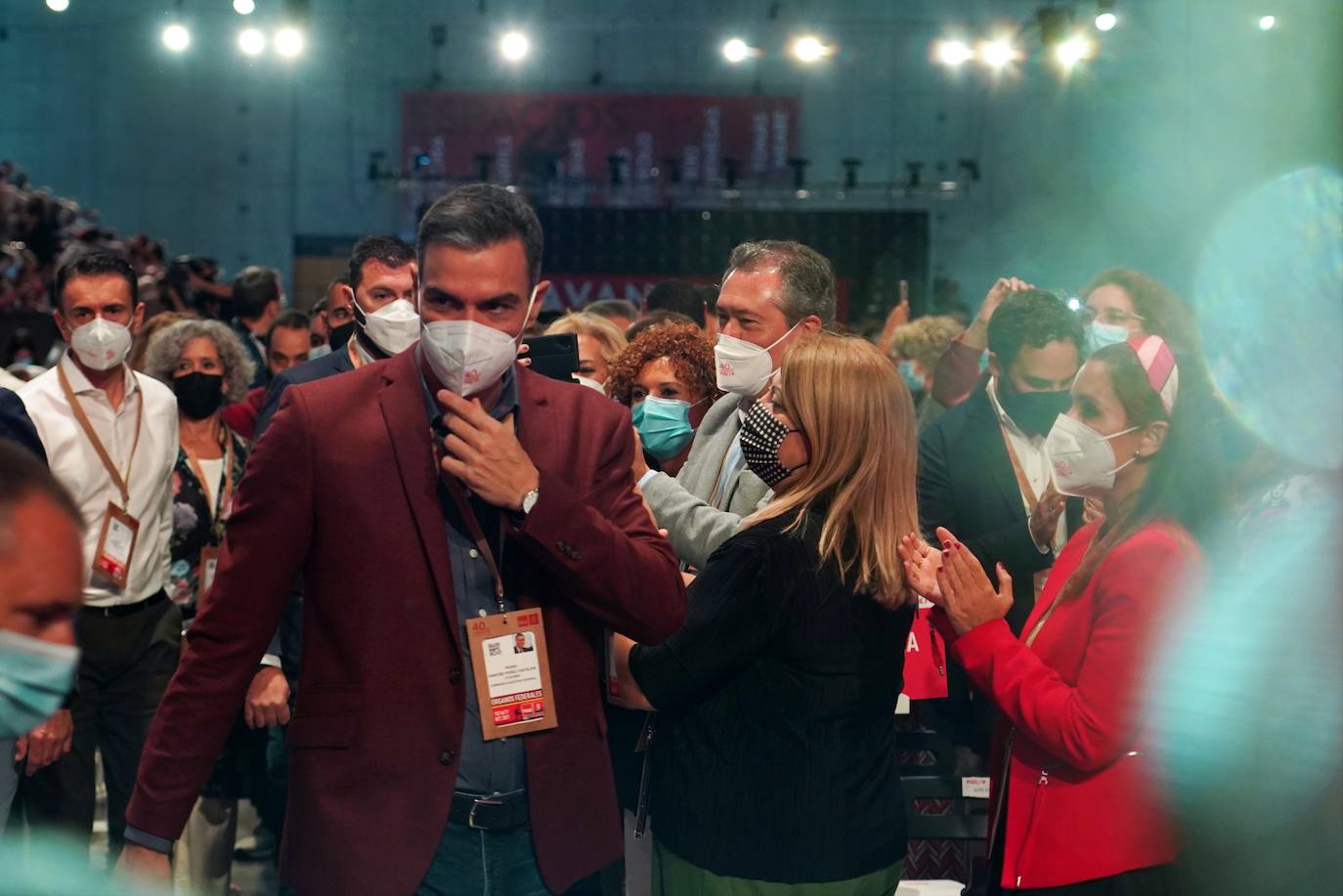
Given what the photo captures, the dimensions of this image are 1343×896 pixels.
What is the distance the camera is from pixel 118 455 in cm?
353

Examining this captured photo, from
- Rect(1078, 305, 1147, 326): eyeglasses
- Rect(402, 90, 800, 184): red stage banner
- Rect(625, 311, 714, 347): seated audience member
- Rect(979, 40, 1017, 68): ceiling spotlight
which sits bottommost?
Rect(625, 311, 714, 347): seated audience member

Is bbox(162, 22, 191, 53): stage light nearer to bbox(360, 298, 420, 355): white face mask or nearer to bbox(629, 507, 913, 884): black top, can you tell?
bbox(360, 298, 420, 355): white face mask

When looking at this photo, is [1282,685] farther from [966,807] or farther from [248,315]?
[248,315]

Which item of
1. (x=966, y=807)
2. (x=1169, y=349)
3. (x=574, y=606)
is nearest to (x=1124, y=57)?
(x=1169, y=349)

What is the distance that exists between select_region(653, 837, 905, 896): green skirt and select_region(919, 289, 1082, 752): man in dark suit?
1.00 m

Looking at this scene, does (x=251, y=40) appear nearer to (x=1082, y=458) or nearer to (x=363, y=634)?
(x=1082, y=458)

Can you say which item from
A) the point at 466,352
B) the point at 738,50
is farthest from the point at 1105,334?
the point at 738,50

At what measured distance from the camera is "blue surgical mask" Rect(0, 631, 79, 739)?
1028mm

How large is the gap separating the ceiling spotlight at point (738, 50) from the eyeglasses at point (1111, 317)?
12745 mm

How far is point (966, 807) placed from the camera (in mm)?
3205

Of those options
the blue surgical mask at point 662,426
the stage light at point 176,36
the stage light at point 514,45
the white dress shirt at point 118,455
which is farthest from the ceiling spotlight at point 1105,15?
the white dress shirt at point 118,455

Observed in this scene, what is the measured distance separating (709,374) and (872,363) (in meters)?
1.03

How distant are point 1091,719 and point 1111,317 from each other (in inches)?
83.8

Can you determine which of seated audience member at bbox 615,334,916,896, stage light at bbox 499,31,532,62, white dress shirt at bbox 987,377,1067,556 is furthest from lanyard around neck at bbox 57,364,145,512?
stage light at bbox 499,31,532,62
